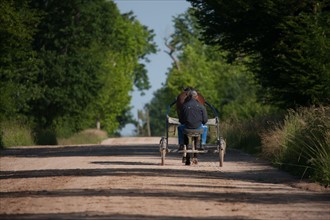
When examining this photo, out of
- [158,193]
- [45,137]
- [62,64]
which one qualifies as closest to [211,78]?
[62,64]

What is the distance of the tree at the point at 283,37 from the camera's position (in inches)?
1374

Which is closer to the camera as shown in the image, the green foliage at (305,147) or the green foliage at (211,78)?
the green foliage at (305,147)

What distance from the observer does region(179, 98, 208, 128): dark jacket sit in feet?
89.6

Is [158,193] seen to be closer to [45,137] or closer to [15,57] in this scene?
[15,57]

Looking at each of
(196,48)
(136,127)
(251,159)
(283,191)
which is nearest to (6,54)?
(251,159)

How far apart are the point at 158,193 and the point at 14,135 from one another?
37358mm

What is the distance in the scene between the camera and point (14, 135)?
2124 inches

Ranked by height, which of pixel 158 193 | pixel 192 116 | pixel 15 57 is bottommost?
pixel 158 193

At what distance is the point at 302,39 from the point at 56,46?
3815 centimetres

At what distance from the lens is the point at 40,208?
14594 mm

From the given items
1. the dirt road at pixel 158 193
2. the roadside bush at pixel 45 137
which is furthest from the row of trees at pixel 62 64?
the dirt road at pixel 158 193

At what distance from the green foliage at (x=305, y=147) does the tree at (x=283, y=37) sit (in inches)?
203

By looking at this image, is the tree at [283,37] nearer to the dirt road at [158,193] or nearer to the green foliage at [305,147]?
the green foliage at [305,147]

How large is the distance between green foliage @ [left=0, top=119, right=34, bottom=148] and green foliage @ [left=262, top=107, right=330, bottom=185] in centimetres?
2378
